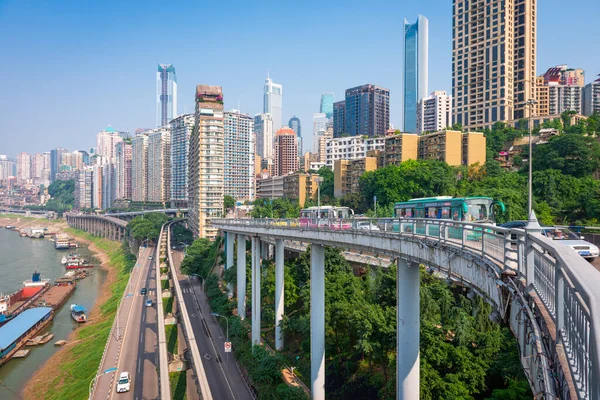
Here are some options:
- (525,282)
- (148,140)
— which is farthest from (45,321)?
(148,140)

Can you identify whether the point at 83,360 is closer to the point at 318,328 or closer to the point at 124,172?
the point at 318,328

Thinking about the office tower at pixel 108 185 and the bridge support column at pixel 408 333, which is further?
the office tower at pixel 108 185

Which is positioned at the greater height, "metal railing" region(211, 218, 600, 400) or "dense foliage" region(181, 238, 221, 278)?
"metal railing" region(211, 218, 600, 400)

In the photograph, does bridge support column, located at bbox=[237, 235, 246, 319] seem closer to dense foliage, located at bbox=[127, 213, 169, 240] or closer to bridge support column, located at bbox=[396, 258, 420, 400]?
bridge support column, located at bbox=[396, 258, 420, 400]

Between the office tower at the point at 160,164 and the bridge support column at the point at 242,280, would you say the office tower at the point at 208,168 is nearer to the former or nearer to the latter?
the bridge support column at the point at 242,280

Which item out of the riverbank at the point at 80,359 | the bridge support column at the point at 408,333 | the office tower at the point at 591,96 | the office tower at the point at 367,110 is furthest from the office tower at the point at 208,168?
the office tower at the point at 591,96

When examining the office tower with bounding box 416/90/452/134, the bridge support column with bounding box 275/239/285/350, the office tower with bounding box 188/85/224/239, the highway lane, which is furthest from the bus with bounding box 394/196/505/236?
the office tower with bounding box 416/90/452/134

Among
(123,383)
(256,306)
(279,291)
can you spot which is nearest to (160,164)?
(256,306)
